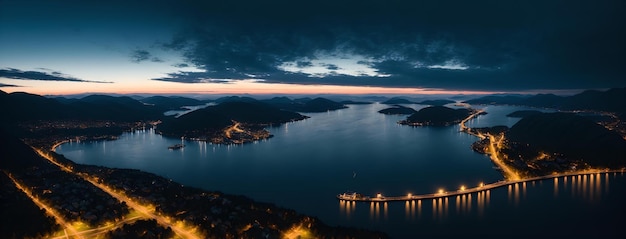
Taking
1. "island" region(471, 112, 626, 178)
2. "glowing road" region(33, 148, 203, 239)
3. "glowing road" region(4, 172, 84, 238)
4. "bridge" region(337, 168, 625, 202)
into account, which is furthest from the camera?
"island" region(471, 112, 626, 178)

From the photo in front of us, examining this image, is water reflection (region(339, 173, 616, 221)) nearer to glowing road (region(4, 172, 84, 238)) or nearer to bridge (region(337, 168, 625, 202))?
bridge (region(337, 168, 625, 202))

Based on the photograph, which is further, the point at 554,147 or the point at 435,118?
the point at 435,118

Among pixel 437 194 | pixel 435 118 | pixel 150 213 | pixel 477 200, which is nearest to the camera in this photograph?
pixel 150 213

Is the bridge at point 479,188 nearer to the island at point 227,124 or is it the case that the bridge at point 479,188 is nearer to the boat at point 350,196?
the boat at point 350,196

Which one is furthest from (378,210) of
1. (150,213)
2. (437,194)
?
(150,213)

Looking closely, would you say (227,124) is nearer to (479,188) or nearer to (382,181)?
(382,181)

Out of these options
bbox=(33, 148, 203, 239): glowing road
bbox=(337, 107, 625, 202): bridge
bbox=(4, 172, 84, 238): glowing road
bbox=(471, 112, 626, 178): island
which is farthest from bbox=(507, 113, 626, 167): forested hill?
bbox=(4, 172, 84, 238): glowing road

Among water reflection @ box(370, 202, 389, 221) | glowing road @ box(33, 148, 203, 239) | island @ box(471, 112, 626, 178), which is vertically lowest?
water reflection @ box(370, 202, 389, 221)

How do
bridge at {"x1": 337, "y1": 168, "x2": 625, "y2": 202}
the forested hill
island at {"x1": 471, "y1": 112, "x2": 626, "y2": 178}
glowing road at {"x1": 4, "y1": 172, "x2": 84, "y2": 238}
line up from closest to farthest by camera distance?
glowing road at {"x1": 4, "y1": 172, "x2": 84, "y2": 238}
bridge at {"x1": 337, "y1": 168, "x2": 625, "y2": 202}
island at {"x1": 471, "y1": 112, "x2": 626, "y2": 178}
the forested hill

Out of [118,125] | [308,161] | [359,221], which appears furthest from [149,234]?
[118,125]
